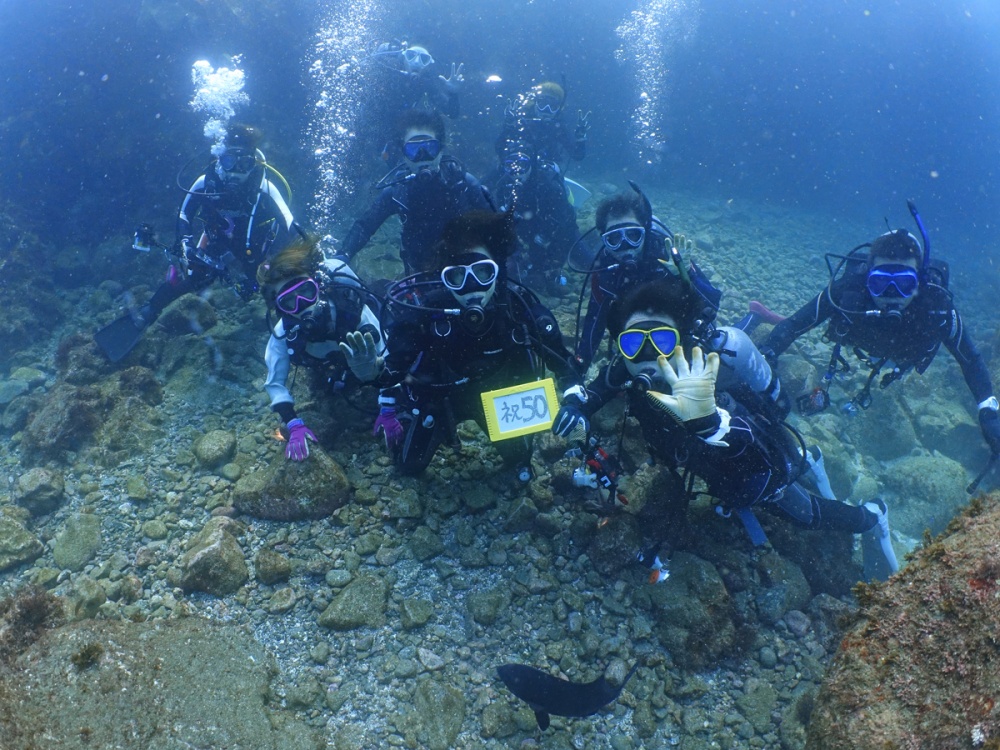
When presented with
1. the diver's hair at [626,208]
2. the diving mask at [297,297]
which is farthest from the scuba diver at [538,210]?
the diving mask at [297,297]

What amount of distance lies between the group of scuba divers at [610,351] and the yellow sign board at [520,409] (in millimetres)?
12

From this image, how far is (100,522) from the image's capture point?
482 cm

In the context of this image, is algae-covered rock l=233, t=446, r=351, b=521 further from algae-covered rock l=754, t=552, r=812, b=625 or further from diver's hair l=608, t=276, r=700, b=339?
algae-covered rock l=754, t=552, r=812, b=625

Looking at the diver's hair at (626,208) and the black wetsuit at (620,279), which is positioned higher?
the diver's hair at (626,208)

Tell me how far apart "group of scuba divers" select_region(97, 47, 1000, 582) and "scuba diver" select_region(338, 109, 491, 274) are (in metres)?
0.04

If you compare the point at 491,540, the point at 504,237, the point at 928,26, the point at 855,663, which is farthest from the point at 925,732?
the point at 928,26

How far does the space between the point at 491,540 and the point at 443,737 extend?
1.55 meters

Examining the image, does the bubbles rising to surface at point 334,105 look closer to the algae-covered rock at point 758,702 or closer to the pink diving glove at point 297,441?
the pink diving glove at point 297,441

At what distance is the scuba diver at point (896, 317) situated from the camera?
559cm

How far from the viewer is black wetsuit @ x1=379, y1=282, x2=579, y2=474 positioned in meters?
4.47

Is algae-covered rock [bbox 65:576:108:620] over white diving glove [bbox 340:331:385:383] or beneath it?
beneath

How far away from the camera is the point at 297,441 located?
16.0ft

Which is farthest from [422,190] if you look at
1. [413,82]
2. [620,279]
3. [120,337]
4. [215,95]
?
[215,95]

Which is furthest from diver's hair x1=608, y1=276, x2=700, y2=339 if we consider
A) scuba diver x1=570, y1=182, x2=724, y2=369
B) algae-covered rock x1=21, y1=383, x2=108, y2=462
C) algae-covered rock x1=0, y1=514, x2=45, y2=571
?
algae-covered rock x1=21, y1=383, x2=108, y2=462
